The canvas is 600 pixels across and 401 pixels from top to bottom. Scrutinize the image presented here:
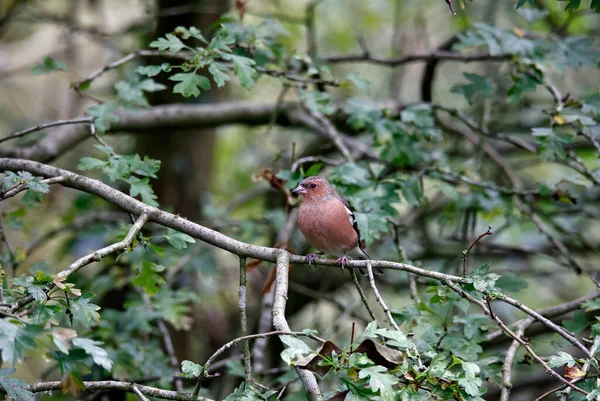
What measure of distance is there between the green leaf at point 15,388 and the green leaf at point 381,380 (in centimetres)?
127

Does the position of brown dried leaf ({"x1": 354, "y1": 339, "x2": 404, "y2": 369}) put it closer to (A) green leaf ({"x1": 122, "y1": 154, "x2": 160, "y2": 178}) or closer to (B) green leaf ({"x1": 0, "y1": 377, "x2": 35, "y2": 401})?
(B) green leaf ({"x1": 0, "y1": 377, "x2": 35, "y2": 401})

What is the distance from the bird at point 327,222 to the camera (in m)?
4.21

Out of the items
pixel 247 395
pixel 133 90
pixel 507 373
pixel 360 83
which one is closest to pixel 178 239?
pixel 247 395

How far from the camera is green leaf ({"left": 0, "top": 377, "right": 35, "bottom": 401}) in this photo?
2309 millimetres

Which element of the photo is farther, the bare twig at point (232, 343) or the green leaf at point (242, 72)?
the green leaf at point (242, 72)

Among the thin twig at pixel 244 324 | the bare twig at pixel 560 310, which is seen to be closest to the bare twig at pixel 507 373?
the bare twig at pixel 560 310

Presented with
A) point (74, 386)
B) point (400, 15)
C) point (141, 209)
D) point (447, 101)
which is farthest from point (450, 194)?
point (447, 101)

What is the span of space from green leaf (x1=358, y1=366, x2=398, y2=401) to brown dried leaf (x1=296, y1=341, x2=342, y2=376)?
0.16m

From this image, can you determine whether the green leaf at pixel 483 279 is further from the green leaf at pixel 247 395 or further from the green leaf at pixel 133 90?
the green leaf at pixel 133 90

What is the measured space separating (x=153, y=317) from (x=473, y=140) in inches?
129

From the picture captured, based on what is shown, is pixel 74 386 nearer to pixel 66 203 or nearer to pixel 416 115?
pixel 416 115

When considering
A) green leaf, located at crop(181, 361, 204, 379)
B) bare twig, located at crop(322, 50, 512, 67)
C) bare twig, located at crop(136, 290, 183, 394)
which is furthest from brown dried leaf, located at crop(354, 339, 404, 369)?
bare twig, located at crop(322, 50, 512, 67)

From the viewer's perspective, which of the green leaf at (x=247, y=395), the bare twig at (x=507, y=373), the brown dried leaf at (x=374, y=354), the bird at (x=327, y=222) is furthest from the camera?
the bird at (x=327, y=222)

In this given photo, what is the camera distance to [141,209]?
9.91 ft
